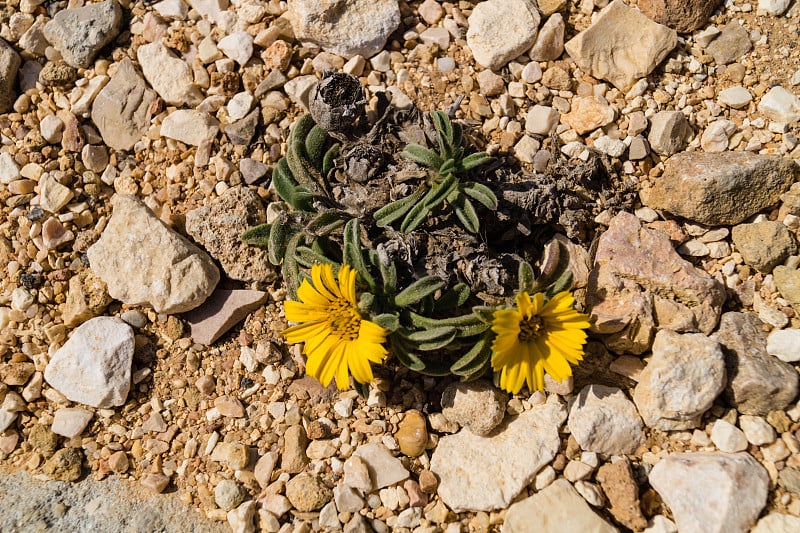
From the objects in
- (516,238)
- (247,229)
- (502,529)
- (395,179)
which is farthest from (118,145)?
(502,529)

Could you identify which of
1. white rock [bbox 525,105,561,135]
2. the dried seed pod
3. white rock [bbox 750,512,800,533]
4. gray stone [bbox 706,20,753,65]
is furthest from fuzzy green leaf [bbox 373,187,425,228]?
white rock [bbox 750,512,800,533]

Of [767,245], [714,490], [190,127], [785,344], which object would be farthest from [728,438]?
[190,127]

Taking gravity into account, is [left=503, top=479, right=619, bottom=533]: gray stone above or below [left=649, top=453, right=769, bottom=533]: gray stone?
below

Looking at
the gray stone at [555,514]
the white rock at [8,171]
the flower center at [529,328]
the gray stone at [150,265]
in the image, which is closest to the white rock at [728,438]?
the gray stone at [555,514]

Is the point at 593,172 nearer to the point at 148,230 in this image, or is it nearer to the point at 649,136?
the point at 649,136

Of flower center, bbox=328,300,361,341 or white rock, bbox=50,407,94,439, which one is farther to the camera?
white rock, bbox=50,407,94,439

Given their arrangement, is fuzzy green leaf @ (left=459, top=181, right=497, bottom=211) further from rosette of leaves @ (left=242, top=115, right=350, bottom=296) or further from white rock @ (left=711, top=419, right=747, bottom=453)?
white rock @ (left=711, top=419, right=747, bottom=453)

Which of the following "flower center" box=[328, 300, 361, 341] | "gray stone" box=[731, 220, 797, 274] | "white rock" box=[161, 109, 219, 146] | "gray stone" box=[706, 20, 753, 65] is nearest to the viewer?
"flower center" box=[328, 300, 361, 341]
